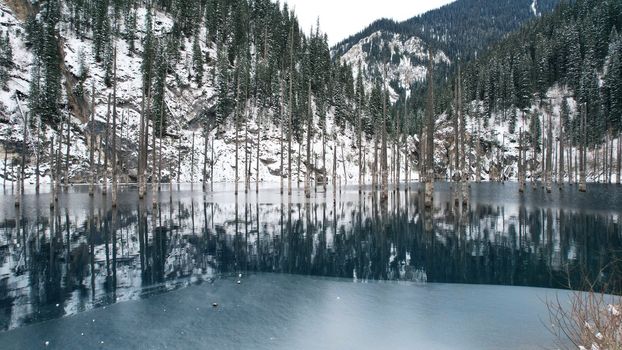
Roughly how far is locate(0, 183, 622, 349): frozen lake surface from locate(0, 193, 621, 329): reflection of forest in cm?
7

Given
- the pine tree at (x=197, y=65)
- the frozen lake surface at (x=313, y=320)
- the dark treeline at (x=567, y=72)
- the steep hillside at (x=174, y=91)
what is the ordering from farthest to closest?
the pine tree at (x=197, y=65) < the dark treeline at (x=567, y=72) < the steep hillside at (x=174, y=91) < the frozen lake surface at (x=313, y=320)

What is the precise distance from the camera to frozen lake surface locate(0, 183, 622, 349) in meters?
6.36

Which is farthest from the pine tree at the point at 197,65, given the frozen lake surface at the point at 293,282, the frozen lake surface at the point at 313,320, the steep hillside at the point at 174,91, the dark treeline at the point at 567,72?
the frozen lake surface at the point at 313,320

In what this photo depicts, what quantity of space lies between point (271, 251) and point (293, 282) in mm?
3943

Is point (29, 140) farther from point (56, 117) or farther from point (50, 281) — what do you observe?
point (50, 281)

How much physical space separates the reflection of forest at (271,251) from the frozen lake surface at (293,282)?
0.07 meters

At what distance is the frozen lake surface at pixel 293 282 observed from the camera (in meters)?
6.36

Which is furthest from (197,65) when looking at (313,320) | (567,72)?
(567,72)

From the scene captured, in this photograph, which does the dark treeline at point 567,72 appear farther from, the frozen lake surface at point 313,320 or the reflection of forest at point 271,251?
the frozen lake surface at point 313,320

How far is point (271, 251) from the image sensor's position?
44.3 feet

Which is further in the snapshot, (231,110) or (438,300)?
(231,110)

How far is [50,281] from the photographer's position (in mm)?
9594

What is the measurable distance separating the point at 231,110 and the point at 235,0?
48.4 m

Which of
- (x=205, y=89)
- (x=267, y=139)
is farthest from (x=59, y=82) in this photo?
(x=267, y=139)
